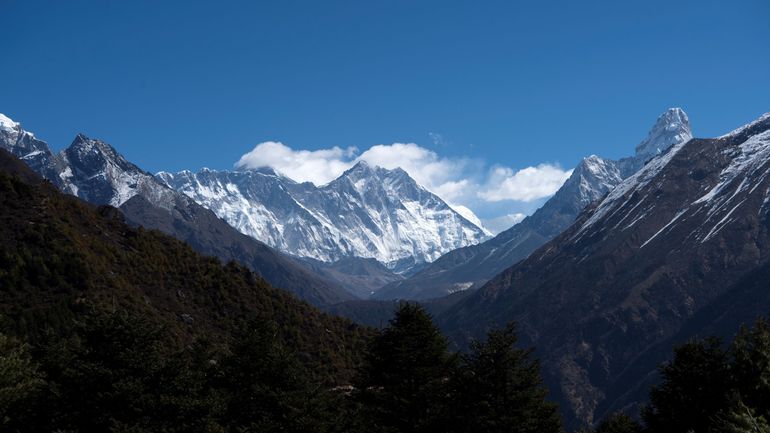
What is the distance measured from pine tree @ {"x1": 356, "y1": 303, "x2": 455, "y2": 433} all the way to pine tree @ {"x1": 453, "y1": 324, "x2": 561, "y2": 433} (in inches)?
77.7

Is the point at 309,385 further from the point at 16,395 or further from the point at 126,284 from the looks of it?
the point at 126,284

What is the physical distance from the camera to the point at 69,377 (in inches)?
1642

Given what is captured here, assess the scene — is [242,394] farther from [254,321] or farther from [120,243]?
[120,243]

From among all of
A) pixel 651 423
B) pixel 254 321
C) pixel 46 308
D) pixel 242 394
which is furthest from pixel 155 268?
pixel 651 423

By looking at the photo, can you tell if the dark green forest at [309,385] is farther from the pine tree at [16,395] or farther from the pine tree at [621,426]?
the pine tree at [621,426]

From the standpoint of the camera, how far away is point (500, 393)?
45938mm

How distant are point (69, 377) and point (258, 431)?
1147 centimetres

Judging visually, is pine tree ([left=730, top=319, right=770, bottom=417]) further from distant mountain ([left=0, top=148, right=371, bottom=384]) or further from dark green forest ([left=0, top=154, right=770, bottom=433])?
distant mountain ([left=0, top=148, right=371, bottom=384])

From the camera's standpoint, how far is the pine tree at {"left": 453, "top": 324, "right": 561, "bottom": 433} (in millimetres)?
44688

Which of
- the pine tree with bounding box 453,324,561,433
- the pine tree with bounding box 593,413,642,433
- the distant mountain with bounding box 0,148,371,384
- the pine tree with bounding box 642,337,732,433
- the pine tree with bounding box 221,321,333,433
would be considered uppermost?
the distant mountain with bounding box 0,148,371,384

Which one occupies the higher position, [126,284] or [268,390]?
[126,284]

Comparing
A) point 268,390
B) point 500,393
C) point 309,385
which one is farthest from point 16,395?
point 500,393

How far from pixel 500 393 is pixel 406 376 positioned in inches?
295

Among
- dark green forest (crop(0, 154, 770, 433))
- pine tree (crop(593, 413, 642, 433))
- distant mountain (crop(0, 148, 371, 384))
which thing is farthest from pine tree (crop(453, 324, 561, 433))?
distant mountain (crop(0, 148, 371, 384))
